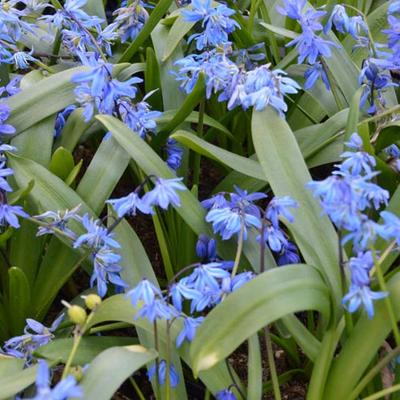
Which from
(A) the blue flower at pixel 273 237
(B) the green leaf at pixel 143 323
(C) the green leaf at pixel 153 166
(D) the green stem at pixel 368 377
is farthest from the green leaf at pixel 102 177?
(D) the green stem at pixel 368 377

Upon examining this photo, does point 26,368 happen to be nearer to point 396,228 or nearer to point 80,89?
point 80,89

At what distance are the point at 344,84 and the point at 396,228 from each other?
0.99 meters

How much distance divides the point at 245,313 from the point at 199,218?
0.51 m

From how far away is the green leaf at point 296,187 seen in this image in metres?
1.78

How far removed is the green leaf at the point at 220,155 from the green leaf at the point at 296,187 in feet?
0.53

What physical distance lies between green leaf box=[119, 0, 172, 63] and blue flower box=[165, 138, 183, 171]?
15.7 inches

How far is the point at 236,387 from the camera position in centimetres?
175

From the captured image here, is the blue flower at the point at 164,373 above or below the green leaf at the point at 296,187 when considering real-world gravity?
below

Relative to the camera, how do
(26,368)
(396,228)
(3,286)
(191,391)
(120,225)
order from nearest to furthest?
(396,228) < (26,368) < (120,225) < (191,391) < (3,286)

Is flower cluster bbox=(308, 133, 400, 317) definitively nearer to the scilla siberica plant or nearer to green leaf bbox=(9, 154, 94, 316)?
the scilla siberica plant

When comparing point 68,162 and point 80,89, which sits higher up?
point 80,89

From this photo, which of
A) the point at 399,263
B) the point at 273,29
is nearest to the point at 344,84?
the point at 273,29

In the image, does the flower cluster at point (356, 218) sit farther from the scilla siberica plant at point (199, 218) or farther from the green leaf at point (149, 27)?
the green leaf at point (149, 27)

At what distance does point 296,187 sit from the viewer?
1852mm
